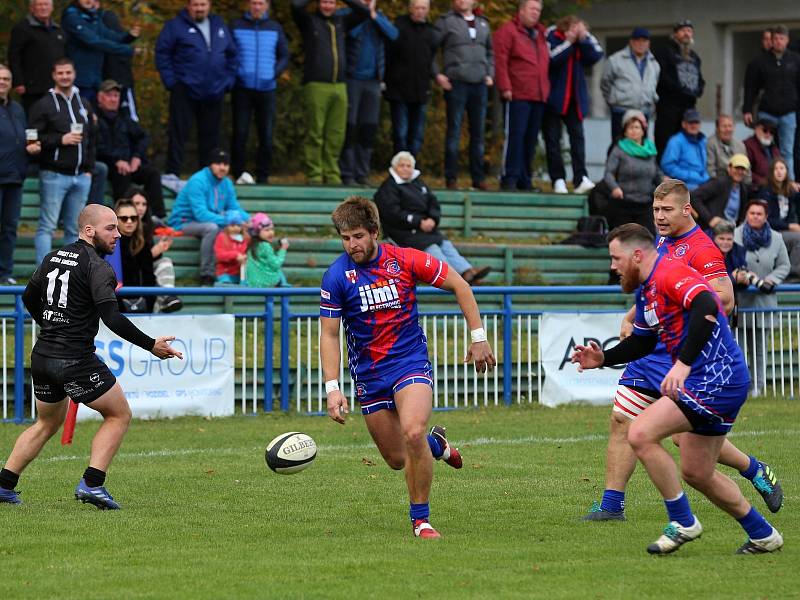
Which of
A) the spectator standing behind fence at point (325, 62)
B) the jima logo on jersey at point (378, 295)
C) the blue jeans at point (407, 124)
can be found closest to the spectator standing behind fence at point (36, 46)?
the spectator standing behind fence at point (325, 62)

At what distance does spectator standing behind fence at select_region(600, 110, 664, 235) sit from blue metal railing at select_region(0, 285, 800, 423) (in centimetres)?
310

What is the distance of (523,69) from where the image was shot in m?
20.3

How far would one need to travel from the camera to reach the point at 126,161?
17.9 m

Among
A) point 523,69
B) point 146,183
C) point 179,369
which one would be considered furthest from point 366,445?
point 523,69

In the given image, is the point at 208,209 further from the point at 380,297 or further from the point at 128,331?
the point at 380,297

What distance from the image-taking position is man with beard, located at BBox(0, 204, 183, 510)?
970 cm

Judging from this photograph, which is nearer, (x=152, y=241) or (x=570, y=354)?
(x=570, y=354)

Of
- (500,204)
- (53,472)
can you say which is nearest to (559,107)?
(500,204)

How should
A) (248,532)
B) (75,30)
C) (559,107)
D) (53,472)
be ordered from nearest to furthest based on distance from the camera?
(248,532) < (53,472) < (75,30) < (559,107)

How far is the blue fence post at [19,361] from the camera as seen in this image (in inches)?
565

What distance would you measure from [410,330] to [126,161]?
9.59 m

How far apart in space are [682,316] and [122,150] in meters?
11.2

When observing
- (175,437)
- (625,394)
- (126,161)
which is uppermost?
(126,161)

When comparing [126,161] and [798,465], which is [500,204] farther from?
[798,465]
